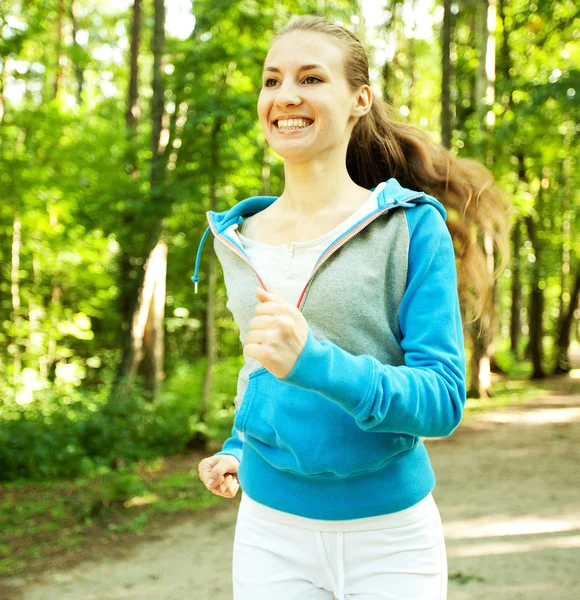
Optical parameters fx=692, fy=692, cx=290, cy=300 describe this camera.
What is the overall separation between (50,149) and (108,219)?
2403 millimetres

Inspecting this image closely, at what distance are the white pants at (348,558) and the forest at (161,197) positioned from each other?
1063 millimetres

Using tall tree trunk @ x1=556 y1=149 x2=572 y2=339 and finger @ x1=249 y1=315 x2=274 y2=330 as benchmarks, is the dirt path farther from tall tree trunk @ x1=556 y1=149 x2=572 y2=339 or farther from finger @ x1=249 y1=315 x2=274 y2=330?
tall tree trunk @ x1=556 y1=149 x2=572 y2=339

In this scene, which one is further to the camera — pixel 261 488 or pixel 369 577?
pixel 261 488

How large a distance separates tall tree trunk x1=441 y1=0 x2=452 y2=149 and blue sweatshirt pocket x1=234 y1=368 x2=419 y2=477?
12171 millimetres

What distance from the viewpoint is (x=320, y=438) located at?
1.51 meters

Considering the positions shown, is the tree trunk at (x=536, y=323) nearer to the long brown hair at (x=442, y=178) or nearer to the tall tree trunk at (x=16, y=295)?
the tall tree trunk at (x=16, y=295)

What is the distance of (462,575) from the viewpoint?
500cm

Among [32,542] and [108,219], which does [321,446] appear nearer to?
[32,542]

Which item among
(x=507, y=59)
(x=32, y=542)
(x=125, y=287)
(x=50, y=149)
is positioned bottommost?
(x=32, y=542)

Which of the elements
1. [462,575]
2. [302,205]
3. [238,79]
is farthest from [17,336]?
[302,205]

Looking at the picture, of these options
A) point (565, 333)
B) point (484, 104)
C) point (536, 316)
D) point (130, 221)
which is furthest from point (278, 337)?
point (565, 333)

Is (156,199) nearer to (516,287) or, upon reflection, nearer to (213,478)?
(213,478)

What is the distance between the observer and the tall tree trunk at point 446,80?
42.7ft

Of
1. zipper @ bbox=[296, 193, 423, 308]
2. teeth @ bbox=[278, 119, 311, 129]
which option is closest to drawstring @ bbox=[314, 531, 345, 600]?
zipper @ bbox=[296, 193, 423, 308]
